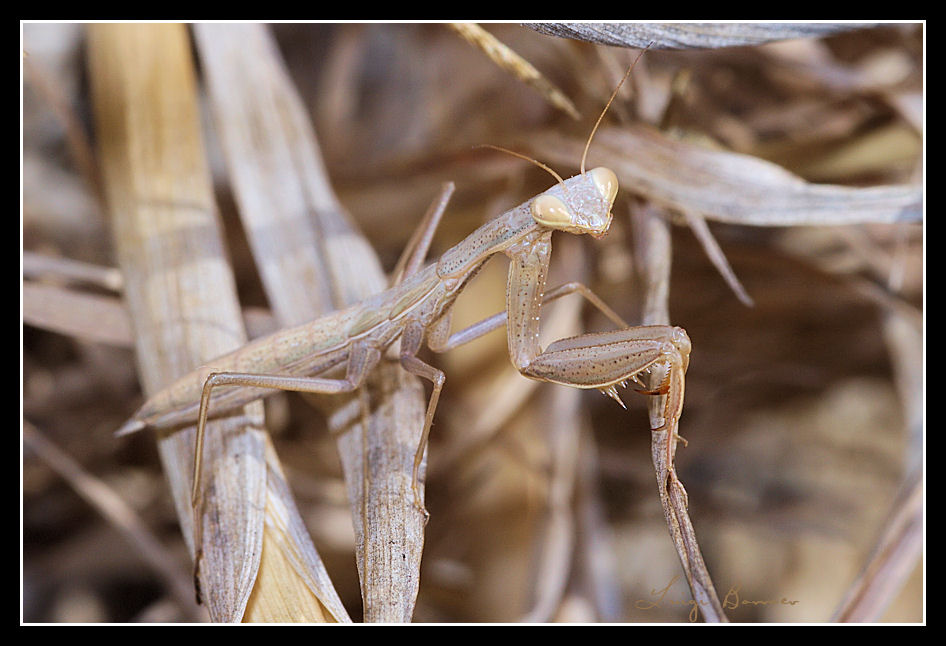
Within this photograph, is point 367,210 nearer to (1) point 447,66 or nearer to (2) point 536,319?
(1) point 447,66

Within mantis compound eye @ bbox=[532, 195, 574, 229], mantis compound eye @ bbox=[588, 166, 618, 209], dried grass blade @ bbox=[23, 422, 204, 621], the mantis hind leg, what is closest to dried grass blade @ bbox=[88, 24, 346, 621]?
the mantis hind leg

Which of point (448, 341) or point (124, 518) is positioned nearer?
point (448, 341)

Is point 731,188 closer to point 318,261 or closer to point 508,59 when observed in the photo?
point 508,59

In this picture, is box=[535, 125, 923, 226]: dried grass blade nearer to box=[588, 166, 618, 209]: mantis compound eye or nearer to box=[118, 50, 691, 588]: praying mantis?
box=[118, 50, 691, 588]: praying mantis

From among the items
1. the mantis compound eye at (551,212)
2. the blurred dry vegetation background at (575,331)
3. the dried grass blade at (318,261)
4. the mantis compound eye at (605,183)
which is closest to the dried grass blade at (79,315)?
the blurred dry vegetation background at (575,331)

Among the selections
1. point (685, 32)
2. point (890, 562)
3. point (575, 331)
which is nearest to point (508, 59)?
point (685, 32)

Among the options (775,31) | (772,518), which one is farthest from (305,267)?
(772,518)
